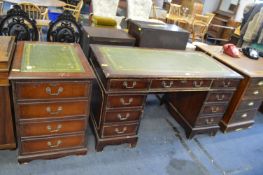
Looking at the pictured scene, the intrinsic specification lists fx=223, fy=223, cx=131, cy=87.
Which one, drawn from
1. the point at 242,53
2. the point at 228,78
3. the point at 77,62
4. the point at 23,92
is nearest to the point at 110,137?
the point at 77,62

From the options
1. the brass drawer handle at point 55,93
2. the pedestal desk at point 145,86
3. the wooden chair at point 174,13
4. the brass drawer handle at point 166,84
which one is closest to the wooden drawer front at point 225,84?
the pedestal desk at point 145,86

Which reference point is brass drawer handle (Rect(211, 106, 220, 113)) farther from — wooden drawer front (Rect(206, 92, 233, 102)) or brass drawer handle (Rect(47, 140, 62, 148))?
brass drawer handle (Rect(47, 140, 62, 148))

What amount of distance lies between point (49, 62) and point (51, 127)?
46cm

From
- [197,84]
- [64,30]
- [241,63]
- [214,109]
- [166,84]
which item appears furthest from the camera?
[64,30]

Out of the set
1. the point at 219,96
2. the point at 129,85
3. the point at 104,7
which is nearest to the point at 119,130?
the point at 129,85

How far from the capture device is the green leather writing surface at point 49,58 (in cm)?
145

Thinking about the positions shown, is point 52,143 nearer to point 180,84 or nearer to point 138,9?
point 180,84

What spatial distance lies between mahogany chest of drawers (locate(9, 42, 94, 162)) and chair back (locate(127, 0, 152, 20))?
9.29 feet

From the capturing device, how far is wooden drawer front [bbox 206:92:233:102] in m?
2.03

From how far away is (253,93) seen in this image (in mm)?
2238

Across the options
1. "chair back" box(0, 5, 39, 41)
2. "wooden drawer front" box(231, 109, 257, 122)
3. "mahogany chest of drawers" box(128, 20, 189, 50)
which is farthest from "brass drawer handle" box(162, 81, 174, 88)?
"chair back" box(0, 5, 39, 41)

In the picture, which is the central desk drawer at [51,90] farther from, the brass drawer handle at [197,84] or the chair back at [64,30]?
the chair back at [64,30]

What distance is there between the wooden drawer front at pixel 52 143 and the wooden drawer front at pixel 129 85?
47 centimetres

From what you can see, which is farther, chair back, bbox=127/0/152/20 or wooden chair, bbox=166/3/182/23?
wooden chair, bbox=166/3/182/23
